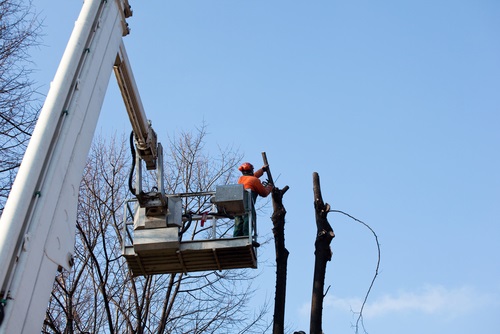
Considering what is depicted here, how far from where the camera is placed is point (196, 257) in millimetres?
10281

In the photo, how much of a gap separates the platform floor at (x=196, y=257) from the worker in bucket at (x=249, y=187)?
1.33 feet

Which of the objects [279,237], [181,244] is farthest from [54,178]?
[279,237]

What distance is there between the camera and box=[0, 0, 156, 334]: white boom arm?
5.00 meters

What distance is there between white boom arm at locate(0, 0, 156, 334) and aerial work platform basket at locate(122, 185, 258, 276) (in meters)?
3.23

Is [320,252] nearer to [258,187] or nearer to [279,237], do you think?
[279,237]

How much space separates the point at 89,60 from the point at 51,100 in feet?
2.87

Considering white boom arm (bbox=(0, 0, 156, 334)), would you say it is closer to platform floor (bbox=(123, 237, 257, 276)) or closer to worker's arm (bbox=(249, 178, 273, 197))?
platform floor (bbox=(123, 237, 257, 276))

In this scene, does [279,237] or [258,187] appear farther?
[279,237]

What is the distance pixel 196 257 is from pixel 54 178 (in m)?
4.81

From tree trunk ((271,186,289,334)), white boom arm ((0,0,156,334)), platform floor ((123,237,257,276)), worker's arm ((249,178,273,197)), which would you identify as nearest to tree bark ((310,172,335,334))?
tree trunk ((271,186,289,334))

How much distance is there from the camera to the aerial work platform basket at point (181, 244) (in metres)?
10.1

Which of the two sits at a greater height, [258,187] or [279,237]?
[279,237]

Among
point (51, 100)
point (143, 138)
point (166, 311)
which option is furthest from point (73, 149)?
point (166, 311)

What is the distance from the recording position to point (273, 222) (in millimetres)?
12977
